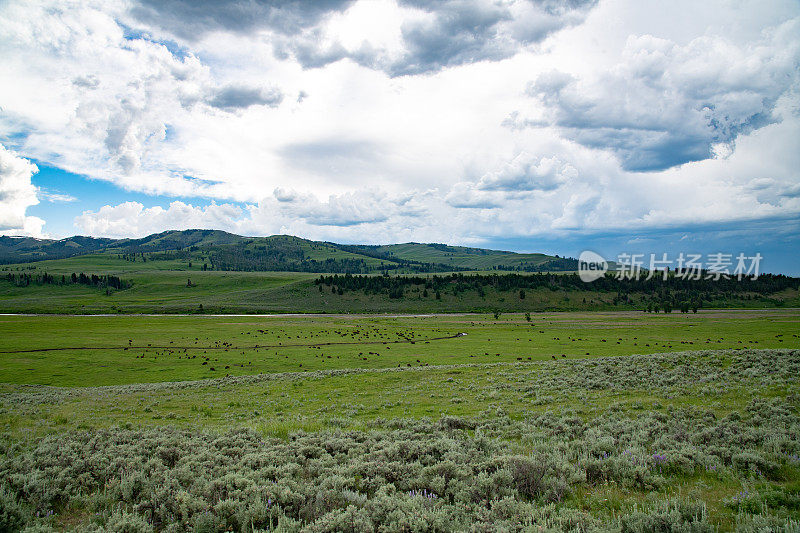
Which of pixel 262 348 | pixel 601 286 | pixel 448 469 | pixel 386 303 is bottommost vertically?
pixel 386 303

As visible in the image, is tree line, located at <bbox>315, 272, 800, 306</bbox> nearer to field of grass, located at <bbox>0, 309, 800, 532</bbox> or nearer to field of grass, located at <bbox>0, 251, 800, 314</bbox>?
field of grass, located at <bbox>0, 251, 800, 314</bbox>

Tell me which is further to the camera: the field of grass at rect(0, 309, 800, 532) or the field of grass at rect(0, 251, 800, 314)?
the field of grass at rect(0, 251, 800, 314)

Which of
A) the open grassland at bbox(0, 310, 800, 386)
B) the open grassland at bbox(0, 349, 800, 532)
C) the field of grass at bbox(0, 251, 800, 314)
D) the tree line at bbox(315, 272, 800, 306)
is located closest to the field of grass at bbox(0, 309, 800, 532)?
the open grassland at bbox(0, 349, 800, 532)

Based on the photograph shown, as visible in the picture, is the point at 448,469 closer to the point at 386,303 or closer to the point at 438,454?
the point at 438,454

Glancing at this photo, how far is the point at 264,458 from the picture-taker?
10430 millimetres

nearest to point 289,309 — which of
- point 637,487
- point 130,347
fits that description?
point 130,347

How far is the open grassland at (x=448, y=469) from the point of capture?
7.04 metres

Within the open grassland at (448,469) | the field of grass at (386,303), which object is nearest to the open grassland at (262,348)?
the open grassland at (448,469)

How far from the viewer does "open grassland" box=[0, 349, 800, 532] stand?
704 centimetres

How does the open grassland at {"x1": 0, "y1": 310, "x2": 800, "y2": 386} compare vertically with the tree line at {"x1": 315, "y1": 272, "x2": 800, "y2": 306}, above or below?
below

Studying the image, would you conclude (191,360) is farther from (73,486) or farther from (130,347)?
(73,486)

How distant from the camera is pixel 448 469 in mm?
9352

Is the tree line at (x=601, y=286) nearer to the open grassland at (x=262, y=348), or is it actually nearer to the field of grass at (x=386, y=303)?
the field of grass at (x=386, y=303)

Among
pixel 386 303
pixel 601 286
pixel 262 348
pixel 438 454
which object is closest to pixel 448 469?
pixel 438 454
